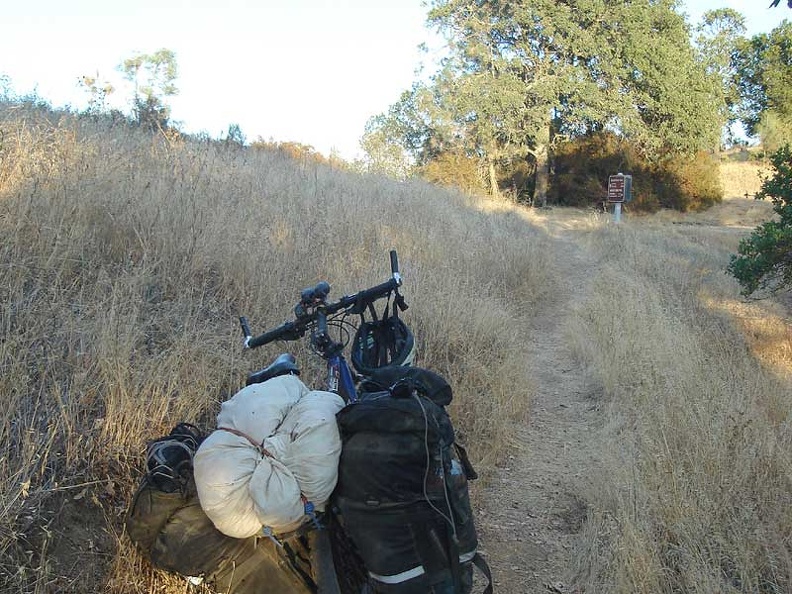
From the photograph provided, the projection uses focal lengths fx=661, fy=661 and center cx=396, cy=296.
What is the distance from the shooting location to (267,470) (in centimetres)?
241

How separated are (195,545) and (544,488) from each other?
113 inches

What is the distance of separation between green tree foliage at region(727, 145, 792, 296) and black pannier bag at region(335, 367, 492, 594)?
6556 millimetres

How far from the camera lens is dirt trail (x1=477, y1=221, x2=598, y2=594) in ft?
12.6

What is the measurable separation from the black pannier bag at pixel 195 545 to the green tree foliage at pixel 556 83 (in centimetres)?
2339

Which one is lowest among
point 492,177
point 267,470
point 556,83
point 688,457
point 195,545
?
point 688,457

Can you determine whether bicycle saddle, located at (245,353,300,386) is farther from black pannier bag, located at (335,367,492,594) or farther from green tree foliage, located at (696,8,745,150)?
green tree foliage, located at (696,8,745,150)

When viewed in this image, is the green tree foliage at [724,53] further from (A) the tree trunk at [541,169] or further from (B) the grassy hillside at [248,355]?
(B) the grassy hillside at [248,355]

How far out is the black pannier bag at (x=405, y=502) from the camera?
2.33 meters

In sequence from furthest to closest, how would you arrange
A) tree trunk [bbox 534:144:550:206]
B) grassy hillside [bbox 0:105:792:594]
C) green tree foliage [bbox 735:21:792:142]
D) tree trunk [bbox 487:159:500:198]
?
green tree foliage [bbox 735:21:792:142] → tree trunk [bbox 534:144:550:206] → tree trunk [bbox 487:159:500:198] → grassy hillside [bbox 0:105:792:594]

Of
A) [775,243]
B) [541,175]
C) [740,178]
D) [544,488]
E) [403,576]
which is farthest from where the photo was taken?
[740,178]

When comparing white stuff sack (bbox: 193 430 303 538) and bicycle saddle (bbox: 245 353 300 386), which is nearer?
white stuff sack (bbox: 193 430 303 538)

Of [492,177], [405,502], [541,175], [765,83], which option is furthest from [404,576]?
[765,83]

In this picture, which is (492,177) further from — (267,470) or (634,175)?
(267,470)

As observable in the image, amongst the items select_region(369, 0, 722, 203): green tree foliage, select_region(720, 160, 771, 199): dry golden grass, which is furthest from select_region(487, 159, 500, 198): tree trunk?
select_region(720, 160, 771, 199): dry golden grass
